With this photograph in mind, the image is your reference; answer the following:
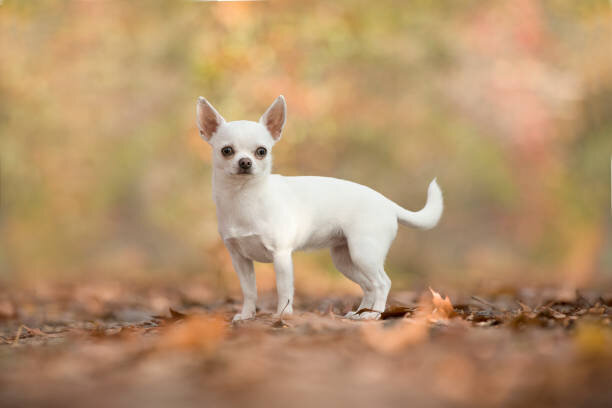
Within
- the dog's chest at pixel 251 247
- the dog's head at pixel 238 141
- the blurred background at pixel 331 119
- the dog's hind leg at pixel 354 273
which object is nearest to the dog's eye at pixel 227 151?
the dog's head at pixel 238 141

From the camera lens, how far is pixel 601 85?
13750 millimetres

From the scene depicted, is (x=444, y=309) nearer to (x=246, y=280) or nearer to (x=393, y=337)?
(x=393, y=337)

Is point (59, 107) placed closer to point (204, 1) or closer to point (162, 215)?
point (162, 215)

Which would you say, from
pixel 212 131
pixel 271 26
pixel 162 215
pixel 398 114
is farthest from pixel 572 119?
pixel 212 131

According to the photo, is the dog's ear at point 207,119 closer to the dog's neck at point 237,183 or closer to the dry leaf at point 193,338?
the dog's neck at point 237,183

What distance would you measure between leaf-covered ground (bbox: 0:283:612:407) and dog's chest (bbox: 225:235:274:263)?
1.96 feet

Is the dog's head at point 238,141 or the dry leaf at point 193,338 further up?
the dog's head at point 238,141

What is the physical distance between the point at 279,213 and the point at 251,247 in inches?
9.7

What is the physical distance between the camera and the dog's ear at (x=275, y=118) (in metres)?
3.62

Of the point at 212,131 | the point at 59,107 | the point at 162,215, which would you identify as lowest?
the point at 162,215

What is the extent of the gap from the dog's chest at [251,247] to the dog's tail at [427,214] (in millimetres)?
833

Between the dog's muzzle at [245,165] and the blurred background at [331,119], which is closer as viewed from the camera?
Answer: the dog's muzzle at [245,165]

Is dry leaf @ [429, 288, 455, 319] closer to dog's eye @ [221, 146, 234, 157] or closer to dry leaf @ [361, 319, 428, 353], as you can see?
dry leaf @ [361, 319, 428, 353]

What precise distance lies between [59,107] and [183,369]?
12534 mm
